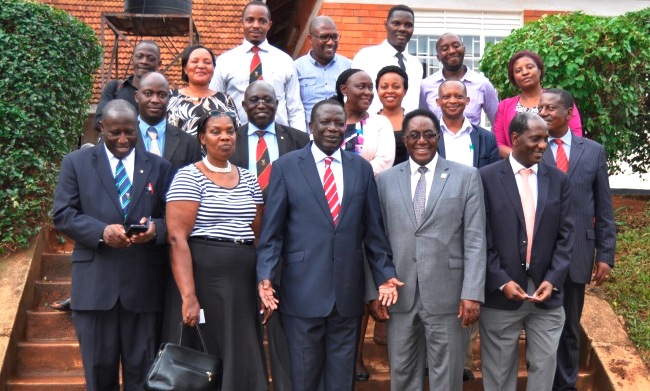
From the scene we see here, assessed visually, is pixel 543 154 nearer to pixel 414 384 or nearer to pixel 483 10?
pixel 414 384

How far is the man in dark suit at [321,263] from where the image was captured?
226 inches

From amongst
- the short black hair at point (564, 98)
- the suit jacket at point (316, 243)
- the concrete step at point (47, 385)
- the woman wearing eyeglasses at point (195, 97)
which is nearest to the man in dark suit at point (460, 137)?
the short black hair at point (564, 98)

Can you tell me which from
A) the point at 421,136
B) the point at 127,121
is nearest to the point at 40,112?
the point at 127,121

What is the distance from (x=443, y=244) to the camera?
590cm

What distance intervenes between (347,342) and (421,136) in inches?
60.5

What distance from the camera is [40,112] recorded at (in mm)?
8227

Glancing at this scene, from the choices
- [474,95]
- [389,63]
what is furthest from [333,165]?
[389,63]

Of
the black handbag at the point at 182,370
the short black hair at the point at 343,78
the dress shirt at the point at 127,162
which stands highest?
the short black hair at the point at 343,78

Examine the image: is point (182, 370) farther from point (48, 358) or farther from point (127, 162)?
point (48, 358)

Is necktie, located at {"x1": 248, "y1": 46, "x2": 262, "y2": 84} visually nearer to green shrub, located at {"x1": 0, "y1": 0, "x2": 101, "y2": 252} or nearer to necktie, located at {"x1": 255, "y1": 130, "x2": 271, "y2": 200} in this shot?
necktie, located at {"x1": 255, "y1": 130, "x2": 271, "y2": 200}

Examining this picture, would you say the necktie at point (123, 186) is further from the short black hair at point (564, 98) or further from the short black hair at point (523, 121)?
the short black hair at point (564, 98)

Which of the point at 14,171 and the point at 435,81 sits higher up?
the point at 435,81

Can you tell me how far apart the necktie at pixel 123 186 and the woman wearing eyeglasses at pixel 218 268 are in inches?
12.1

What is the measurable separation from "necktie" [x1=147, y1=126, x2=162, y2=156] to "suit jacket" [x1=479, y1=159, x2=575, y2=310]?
2.50 metres
